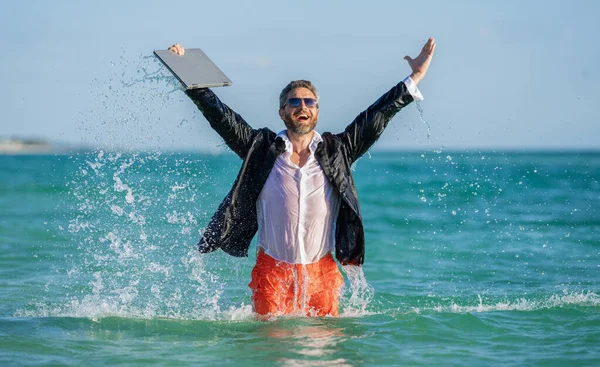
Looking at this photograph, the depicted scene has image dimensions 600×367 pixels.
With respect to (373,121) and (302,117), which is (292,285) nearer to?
(302,117)

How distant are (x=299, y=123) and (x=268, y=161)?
0.35 meters

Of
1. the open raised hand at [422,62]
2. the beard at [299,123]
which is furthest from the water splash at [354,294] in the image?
the open raised hand at [422,62]

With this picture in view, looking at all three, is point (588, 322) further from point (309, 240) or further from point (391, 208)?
point (391, 208)

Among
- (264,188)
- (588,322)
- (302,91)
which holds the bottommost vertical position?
(588,322)

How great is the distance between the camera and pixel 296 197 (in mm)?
6180

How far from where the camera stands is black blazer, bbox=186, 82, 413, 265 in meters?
6.23

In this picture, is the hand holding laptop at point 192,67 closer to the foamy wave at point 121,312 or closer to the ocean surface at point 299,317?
the ocean surface at point 299,317

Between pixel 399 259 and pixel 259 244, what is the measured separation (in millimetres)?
6439

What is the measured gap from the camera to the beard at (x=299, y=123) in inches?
246

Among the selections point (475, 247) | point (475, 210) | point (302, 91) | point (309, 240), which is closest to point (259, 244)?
point (309, 240)

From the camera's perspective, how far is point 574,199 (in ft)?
83.6

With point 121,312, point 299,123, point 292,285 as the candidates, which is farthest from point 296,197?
point 121,312

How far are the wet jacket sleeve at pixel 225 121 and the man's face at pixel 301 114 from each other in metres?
0.31

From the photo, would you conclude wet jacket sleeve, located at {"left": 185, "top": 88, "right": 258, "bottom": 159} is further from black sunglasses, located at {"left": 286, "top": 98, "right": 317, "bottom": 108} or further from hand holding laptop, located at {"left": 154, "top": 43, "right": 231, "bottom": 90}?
black sunglasses, located at {"left": 286, "top": 98, "right": 317, "bottom": 108}
